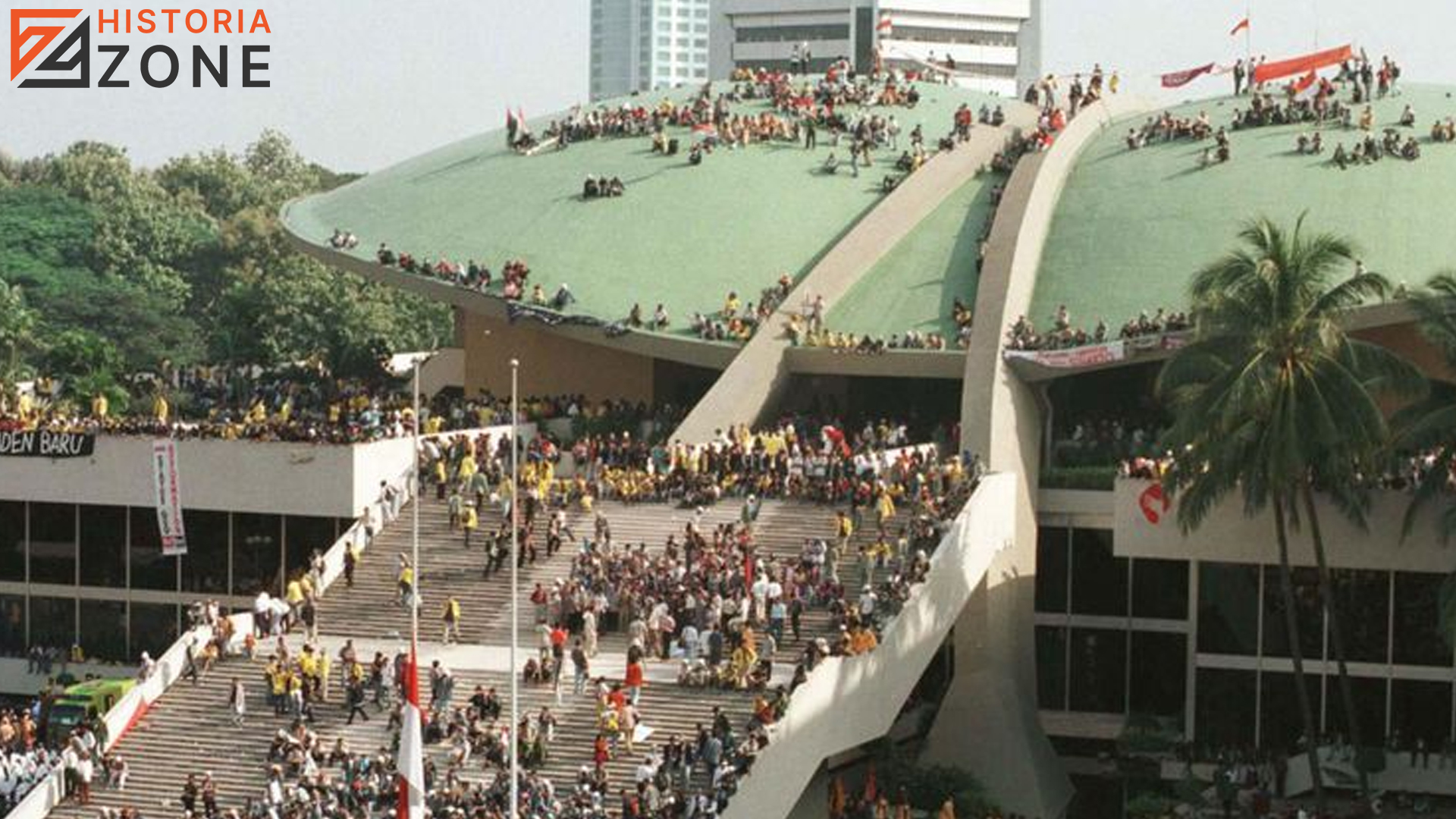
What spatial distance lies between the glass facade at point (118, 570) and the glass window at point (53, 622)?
0.02 meters

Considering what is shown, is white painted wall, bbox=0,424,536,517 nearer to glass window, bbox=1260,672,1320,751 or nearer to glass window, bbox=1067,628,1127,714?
glass window, bbox=1067,628,1127,714

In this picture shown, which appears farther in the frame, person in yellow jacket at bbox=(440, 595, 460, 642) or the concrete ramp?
the concrete ramp

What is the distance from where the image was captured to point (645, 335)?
58.2 m

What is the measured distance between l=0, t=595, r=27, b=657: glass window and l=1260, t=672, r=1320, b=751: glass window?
2570cm

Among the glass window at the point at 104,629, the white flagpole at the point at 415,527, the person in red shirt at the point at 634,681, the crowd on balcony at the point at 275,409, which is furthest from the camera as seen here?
the glass window at the point at 104,629

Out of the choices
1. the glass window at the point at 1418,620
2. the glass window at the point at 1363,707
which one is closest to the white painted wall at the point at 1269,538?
the glass window at the point at 1418,620

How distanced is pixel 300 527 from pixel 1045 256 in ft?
59.4

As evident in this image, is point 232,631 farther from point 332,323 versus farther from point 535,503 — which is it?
point 332,323

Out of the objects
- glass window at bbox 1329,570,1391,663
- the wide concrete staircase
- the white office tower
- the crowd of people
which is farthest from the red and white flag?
the white office tower

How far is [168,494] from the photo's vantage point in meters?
52.5

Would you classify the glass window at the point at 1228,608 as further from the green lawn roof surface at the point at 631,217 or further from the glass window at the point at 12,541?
the glass window at the point at 12,541

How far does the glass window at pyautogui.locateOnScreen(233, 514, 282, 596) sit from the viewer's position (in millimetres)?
52594

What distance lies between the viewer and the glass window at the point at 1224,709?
49031 millimetres

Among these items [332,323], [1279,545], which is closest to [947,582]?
[1279,545]
